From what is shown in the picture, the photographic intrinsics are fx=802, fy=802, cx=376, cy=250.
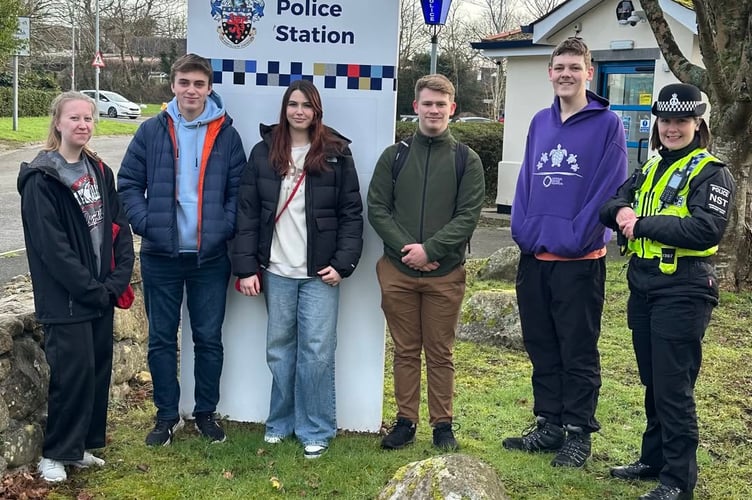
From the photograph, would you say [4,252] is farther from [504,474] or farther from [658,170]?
[658,170]

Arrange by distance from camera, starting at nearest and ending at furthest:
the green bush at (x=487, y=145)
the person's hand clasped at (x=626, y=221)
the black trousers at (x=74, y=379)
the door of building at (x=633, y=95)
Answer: the person's hand clasped at (x=626, y=221) < the black trousers at (x=74, y=379) < the door of building at (x=633, y=95) < the green bush at (x=487, y=145)

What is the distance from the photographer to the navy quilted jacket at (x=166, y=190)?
4.25m

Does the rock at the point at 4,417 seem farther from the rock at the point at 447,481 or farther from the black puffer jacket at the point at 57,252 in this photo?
the rock at the point at 447,481

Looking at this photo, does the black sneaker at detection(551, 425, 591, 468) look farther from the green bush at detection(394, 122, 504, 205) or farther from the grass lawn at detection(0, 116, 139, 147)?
the grass lawn at detection(0, 116, 139, 147)

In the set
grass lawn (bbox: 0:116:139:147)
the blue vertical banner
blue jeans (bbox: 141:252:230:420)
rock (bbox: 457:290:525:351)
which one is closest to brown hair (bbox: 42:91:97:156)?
blue jeans (bbox: 141:252:230:420)

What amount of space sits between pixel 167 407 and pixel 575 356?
2.32m

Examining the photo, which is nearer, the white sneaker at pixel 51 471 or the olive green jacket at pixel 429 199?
the white sneaker at pixel 51 471

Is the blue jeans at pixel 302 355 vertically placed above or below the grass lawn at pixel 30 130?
below

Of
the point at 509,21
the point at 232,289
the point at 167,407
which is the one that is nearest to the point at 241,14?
the point at 232,289

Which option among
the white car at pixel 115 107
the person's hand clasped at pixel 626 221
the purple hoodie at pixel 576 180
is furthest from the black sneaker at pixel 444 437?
the white car at pixel 115 107

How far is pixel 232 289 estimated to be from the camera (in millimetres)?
4816

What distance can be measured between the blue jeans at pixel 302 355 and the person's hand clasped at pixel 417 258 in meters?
0.50

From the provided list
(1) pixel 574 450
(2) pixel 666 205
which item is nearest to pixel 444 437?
(1) pixel 574 450

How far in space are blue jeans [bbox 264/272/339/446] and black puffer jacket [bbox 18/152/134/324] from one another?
0.91 meters
